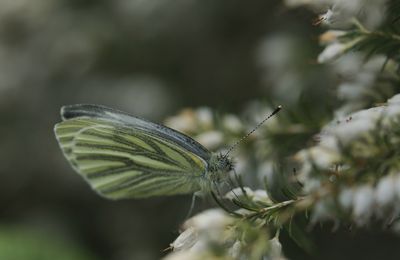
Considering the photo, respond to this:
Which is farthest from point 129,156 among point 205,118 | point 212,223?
point 212,223

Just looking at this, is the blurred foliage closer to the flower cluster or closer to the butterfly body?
the butterfly body

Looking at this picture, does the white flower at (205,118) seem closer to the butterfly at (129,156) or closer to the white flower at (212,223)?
the butterfly at (129,156)

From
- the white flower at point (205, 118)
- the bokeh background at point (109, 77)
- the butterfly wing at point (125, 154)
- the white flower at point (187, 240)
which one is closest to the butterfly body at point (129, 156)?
the butterfly wing at point (125, 154)

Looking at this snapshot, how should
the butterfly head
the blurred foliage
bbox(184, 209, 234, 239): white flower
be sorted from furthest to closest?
the blurred foliage
the butterfly head
bbox(184, 209, 234, 239): white flower

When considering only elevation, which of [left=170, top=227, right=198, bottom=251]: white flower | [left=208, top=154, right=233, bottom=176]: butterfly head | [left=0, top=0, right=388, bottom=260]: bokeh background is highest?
[left=0, top=0, right=388, bottom=260]: bokeh background

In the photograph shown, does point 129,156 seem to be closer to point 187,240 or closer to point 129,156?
point 129,156

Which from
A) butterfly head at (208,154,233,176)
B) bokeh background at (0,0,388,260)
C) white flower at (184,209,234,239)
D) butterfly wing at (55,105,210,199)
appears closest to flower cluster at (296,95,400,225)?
white flower at (184,209,234,239)

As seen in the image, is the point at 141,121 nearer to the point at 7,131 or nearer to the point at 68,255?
the point at 68,255
